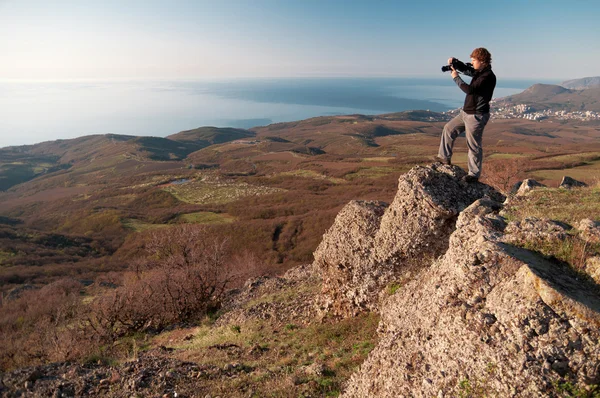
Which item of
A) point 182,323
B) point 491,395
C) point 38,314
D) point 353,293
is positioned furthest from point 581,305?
point 38,314

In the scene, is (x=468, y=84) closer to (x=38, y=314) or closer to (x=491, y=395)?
(x=491, y=395)

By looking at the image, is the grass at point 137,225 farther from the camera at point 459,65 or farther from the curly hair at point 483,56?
the curly hair at point 483,56

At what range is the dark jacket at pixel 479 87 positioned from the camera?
977cm

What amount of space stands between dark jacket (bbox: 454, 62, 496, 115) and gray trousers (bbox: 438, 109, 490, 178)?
0.93ft

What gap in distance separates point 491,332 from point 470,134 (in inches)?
276

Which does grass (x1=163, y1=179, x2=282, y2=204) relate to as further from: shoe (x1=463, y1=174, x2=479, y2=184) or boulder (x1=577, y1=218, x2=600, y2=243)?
boulder (x1=577, y1=218, x2=600, y2=243)

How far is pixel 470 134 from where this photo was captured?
34.9 feet

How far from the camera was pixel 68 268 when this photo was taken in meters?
56.1

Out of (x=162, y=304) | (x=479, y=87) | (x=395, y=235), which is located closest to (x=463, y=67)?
(x=479, y=87)

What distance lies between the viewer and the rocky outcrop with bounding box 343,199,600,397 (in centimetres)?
500

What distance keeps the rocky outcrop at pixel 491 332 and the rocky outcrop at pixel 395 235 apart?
13.5 ft

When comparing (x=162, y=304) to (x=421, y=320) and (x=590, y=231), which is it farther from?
(x=590, y=231)

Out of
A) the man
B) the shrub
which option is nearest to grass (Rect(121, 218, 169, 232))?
the shrub

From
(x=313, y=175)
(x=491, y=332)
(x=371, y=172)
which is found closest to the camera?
(x=491, y=332)
